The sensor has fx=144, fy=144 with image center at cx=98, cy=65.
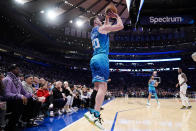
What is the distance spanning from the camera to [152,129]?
298 cm

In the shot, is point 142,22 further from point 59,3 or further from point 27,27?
point 27,27

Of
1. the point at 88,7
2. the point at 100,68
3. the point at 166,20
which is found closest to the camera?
the point at 100,68

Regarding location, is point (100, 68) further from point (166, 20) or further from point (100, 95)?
point (166, 20)

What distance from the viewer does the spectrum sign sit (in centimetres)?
666

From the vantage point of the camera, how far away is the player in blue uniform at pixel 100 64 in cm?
231

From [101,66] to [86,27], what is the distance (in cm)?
2188

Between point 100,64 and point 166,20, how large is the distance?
224 inches

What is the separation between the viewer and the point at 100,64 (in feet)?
7.73

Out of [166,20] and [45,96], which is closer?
[45,96]

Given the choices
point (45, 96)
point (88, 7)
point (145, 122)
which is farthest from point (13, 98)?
point (88, 7)

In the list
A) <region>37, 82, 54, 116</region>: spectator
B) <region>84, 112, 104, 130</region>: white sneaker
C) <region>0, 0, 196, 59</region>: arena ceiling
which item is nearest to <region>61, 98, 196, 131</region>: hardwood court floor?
<region>84, 112, 104, 130</region>: white sneaker

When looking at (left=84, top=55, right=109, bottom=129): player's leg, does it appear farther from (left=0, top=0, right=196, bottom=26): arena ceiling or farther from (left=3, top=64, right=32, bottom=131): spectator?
(left=0, top=0, right=196, bottom=26): arena ceiling

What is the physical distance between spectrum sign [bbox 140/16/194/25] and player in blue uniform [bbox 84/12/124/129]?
5083mm

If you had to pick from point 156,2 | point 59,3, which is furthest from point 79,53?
point 156,2
